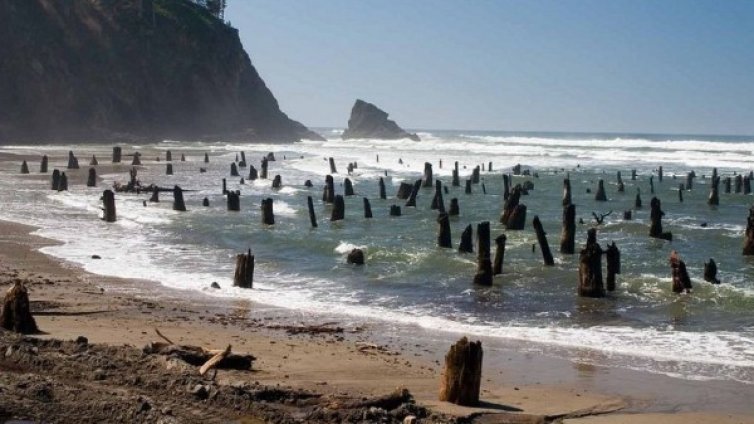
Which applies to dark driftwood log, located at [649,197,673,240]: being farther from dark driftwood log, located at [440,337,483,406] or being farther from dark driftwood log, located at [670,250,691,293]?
dark driftwood log, located at [440,337,483,406]

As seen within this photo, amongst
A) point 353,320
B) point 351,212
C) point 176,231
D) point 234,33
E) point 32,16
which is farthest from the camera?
point 234,33

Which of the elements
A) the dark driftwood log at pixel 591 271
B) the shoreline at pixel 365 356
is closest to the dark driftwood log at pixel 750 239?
the dark driftwood log at pixel 591 271

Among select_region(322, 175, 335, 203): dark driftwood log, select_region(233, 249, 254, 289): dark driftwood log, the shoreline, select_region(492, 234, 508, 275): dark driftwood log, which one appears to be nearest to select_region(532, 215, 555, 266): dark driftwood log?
select_region(492, 234, 508, 275): dark driftwood log

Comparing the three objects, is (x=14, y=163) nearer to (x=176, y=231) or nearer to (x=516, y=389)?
(x=176, y=231)

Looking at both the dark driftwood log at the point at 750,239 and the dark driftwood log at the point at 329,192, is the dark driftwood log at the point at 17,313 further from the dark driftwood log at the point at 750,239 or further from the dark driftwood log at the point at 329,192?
the dark driftwood log at the point at 329,192

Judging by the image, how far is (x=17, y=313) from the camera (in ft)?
39.2

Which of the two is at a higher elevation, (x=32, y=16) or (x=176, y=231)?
(x=32, y=16)

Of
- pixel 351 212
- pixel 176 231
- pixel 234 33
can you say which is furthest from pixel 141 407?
pixel 234 33

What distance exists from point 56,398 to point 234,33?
118724 mm

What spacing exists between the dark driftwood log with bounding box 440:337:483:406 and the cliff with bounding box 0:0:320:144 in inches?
3226

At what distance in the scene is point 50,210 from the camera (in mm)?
32438

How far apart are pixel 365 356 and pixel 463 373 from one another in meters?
2.90

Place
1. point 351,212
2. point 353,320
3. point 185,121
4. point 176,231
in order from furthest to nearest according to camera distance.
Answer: point 185,121
point 351,212
point 176,231
point 353,320

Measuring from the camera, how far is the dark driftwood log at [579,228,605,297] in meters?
18.8
